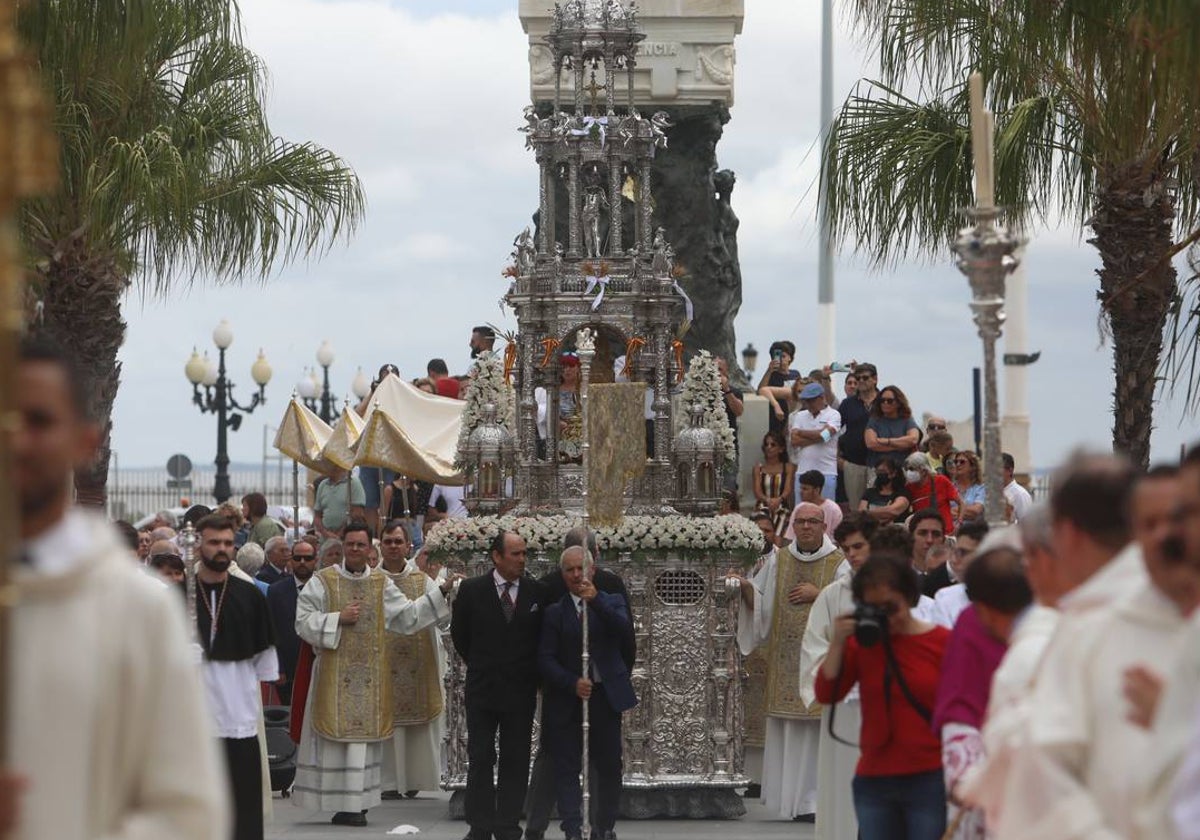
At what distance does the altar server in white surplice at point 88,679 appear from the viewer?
141 inches

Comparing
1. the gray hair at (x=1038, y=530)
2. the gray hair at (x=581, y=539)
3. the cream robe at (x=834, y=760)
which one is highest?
the gray hair at (x=1038, y=530)

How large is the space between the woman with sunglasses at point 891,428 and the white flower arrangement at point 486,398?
129 inches

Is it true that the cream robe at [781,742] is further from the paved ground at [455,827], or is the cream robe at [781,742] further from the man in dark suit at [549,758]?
the man in dark suit at [549,758]

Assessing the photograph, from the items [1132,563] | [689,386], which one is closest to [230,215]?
[689,386]

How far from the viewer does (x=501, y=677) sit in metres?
13.0

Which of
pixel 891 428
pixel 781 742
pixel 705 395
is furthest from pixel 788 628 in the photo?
pixel 891 428

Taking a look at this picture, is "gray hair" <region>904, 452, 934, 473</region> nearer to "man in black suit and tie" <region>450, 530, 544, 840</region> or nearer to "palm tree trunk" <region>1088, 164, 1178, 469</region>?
"palm tree trunk" <region>1088, 164, 1178, 469</region>

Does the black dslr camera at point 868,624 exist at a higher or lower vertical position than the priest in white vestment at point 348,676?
higher

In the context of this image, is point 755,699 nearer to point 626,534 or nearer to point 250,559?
point 626,534

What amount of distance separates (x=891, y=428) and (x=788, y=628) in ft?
12.1

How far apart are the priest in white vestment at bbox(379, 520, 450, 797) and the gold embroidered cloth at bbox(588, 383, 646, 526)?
135 cm

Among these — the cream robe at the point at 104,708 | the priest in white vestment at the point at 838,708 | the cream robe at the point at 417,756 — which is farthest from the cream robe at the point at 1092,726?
the cream robe at the point at 417,756

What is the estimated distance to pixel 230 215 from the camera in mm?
17484

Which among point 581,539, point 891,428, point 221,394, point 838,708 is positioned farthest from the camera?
point 221,394
